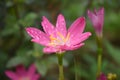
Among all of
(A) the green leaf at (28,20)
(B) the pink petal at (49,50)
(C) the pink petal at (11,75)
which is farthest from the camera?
(A) the green leaf at (28,20)

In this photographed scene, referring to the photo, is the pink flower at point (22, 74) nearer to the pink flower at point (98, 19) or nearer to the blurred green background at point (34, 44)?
the blurred green background at point (34, 44)

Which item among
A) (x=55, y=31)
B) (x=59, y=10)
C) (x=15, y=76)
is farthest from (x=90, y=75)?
(x=55, y=31)

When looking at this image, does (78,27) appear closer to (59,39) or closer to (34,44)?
(59,39)

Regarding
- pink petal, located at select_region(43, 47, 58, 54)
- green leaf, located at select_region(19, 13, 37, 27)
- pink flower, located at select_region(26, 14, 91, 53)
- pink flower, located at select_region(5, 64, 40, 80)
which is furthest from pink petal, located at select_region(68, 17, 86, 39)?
green leaf, located at select_region(19, 13, 37, 27)

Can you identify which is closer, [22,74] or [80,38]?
[80,38]

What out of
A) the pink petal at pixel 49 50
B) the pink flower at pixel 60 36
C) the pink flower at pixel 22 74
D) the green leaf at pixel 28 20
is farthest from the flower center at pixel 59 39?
the green leaf at pixel 28 20

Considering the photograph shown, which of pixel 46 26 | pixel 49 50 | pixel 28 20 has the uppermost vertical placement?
pixel 28 20

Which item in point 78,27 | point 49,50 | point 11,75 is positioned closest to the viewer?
point 49,50

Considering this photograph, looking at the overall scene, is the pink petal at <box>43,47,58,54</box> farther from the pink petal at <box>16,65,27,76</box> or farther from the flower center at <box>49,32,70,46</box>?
the pink petal at <box>16,65,27,76</box>

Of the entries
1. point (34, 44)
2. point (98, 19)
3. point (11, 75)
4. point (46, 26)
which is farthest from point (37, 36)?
point (34, 44)
